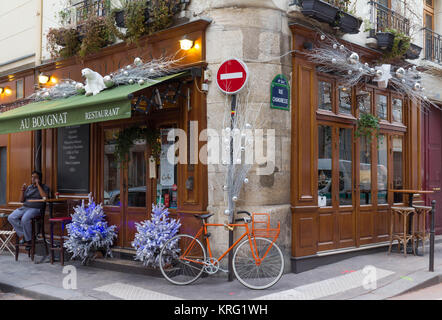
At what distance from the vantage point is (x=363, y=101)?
9.52 metres

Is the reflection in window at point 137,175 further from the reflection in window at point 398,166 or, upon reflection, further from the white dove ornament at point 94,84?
the reflection in window at point 398,166

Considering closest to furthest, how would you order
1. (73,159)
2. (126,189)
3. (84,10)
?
(126,189)
(84,10)
(73,159)

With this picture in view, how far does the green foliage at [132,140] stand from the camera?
8594 millimetres

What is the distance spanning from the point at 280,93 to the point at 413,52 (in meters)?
4.17

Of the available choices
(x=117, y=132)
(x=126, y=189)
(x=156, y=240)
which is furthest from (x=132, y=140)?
(x=156, y=240)

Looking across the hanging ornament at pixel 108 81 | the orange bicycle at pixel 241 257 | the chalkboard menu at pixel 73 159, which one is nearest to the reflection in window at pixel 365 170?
the orange bicycle at pixel 241 257

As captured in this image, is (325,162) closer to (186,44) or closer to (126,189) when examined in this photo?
(186,44)

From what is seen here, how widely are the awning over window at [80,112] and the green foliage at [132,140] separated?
0.92 meters

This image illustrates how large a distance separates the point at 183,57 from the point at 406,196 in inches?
229

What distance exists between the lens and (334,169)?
8.73m
